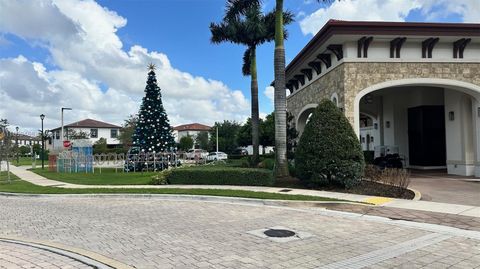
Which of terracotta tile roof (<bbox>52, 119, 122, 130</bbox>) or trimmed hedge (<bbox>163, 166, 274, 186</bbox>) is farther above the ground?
terracotta tile roof (<bbox>52, 119, 122, 130</bbox>)

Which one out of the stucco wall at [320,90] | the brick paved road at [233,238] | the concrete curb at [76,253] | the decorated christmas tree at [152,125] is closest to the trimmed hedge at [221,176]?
the brick paved road at [233,238]

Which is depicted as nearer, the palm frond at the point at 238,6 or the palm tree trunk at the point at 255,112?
the palm frond at the point at 238,6

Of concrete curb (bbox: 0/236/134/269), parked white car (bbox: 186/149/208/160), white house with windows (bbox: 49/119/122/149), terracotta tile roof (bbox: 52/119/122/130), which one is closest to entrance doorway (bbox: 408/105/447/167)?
parked white car (bbox: 186/149/208/160)

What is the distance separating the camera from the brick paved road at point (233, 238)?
251 inches

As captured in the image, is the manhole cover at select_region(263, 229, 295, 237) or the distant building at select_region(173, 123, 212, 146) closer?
the manhole cover at select_region(263, 229, 295, 237)

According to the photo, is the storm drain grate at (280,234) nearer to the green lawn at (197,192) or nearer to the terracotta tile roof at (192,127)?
the green lawn at (197,192)

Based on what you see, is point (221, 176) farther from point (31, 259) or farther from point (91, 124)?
point (91, 124)

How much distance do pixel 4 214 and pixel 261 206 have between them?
7.61 meters

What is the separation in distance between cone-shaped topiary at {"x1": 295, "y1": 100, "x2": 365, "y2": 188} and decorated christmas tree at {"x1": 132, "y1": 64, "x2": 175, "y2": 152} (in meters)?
15.2

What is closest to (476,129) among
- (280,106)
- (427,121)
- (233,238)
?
(427,121)

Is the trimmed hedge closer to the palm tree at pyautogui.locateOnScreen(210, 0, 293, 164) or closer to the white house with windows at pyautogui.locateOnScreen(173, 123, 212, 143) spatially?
the palm tree at pyautogui.locateOnScreen(210, 0, 293, 164)

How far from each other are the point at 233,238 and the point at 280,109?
10.6 m

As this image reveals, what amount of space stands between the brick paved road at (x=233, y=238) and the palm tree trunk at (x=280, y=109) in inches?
233

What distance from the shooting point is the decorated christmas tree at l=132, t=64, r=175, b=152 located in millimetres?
28328
